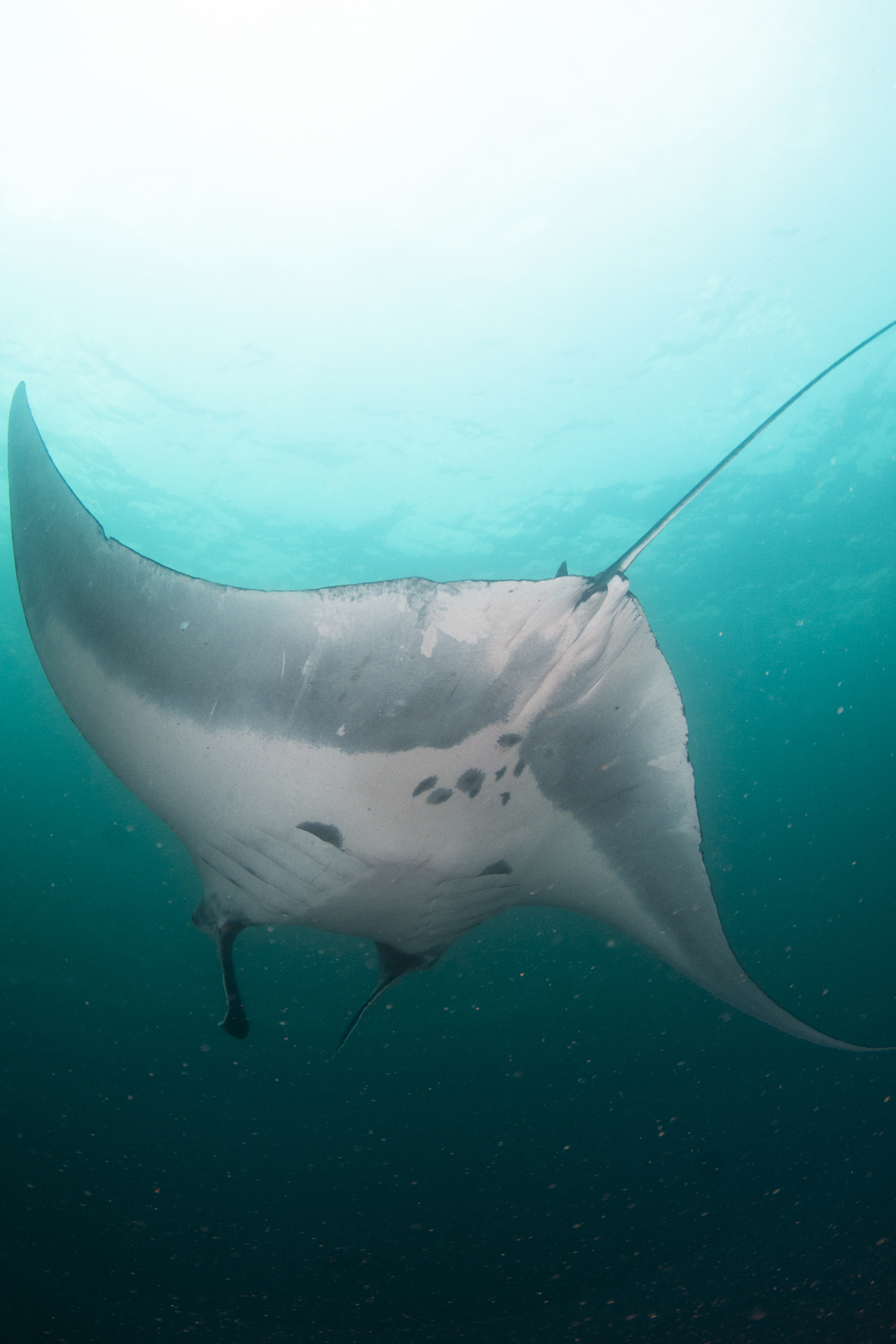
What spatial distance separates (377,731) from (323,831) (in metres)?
0.53

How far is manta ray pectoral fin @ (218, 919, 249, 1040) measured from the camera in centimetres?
239

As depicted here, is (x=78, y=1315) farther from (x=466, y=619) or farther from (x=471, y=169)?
(x=471, y=169)

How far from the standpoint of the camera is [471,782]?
224 centimetres

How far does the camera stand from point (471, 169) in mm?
7258

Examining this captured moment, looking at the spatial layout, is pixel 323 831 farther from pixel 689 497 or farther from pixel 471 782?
pixel 689 497

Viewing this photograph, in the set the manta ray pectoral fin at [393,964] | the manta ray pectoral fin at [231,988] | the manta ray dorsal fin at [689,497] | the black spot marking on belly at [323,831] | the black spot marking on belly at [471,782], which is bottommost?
the manta ray pectoral fin at [393,964]

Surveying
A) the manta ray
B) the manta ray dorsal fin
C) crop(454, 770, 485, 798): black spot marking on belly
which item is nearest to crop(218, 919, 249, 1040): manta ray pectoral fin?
the manta ray

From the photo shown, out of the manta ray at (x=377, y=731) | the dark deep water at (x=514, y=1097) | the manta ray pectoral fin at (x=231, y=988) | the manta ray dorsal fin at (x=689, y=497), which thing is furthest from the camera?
the dark deep water at (x=514, y=1097)

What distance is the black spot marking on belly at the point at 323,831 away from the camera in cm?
225

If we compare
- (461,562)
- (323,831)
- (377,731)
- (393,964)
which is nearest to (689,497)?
(377,731)

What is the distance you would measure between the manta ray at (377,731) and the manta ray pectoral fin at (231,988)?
0.04 ft

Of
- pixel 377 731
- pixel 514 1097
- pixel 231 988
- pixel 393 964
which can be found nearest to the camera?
pixel 377 731

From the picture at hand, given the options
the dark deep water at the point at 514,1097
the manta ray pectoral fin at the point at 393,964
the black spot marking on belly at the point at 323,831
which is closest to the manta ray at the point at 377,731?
the black spot marking on belly at the point at 323,831

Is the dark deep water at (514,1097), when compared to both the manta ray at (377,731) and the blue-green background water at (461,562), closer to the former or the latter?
the blue-green background water at (461,562)
